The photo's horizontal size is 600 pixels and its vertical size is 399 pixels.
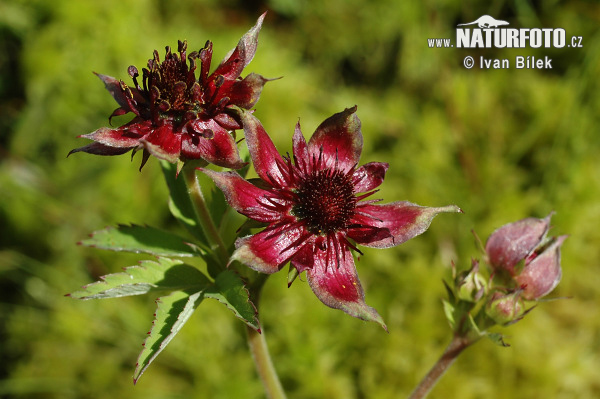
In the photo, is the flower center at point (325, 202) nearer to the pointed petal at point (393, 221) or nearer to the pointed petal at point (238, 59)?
the pointed petal at point (393, 221)

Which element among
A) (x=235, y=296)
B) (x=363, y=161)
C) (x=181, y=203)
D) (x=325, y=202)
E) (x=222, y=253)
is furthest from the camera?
(x=363, y=161)

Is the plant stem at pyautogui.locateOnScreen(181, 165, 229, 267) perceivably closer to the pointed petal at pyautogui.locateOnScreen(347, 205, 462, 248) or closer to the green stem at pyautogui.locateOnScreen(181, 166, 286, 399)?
the green stem at pyautogui.locateOnScreen(181, 166, 286, 399)

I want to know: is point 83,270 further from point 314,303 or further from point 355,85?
point 355,85

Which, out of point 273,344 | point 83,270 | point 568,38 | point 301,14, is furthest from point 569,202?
point 83,270

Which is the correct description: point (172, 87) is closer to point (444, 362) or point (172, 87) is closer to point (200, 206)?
point (200, 206)

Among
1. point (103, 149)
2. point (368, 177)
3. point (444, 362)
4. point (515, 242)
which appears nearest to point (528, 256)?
point (515, 242)

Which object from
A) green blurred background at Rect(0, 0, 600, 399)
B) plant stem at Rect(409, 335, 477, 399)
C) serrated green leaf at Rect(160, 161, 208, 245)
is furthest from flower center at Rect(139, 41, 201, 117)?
green blurred background at Rect(0, 0, 600, 399)

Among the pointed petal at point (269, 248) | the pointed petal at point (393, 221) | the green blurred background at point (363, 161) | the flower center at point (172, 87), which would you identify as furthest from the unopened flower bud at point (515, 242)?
the green blurred background at point (363, 161)
